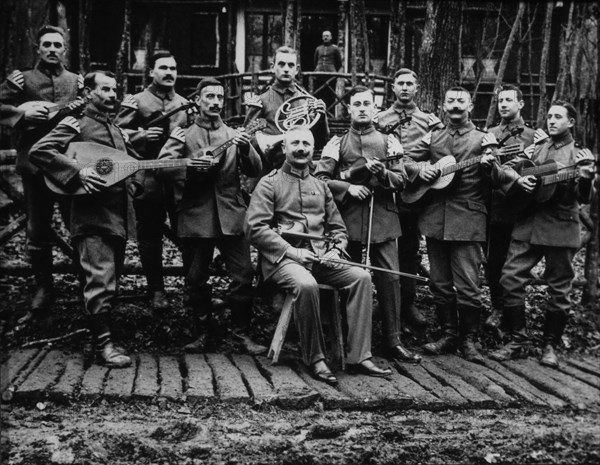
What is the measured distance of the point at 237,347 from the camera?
5.76 meters

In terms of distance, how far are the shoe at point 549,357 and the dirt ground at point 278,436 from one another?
3.45ft

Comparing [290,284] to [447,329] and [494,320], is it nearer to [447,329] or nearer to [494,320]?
[447,329]

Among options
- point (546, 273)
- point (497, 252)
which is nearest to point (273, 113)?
point (497, 252)

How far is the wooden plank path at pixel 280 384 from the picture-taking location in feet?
15.1

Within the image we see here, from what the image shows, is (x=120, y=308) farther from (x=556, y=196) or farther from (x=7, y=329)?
(x=556, y=196)

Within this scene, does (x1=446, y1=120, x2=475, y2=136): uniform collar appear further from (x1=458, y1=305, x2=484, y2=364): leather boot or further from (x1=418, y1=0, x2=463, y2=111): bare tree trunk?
(x1=418, y1=0, x2=463, y2=111): bare tree trunk

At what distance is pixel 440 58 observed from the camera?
7.88 m

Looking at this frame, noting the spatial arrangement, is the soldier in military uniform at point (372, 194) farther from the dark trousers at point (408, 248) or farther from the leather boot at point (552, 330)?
the leather boot at point (552, 330)

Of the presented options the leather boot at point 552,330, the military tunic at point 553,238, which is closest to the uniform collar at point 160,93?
the military tunic at point 553,238

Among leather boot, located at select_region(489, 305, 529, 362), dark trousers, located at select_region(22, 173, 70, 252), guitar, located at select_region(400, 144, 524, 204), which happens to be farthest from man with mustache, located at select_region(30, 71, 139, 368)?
leather boot, located at select_region(489, 305, 529, 362)

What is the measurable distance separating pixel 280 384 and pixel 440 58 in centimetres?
468

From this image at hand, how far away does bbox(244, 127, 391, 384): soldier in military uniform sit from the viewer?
5.15 meters

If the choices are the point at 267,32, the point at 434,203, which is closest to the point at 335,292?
the point at 434,203

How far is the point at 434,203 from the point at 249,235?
173 centimetres
